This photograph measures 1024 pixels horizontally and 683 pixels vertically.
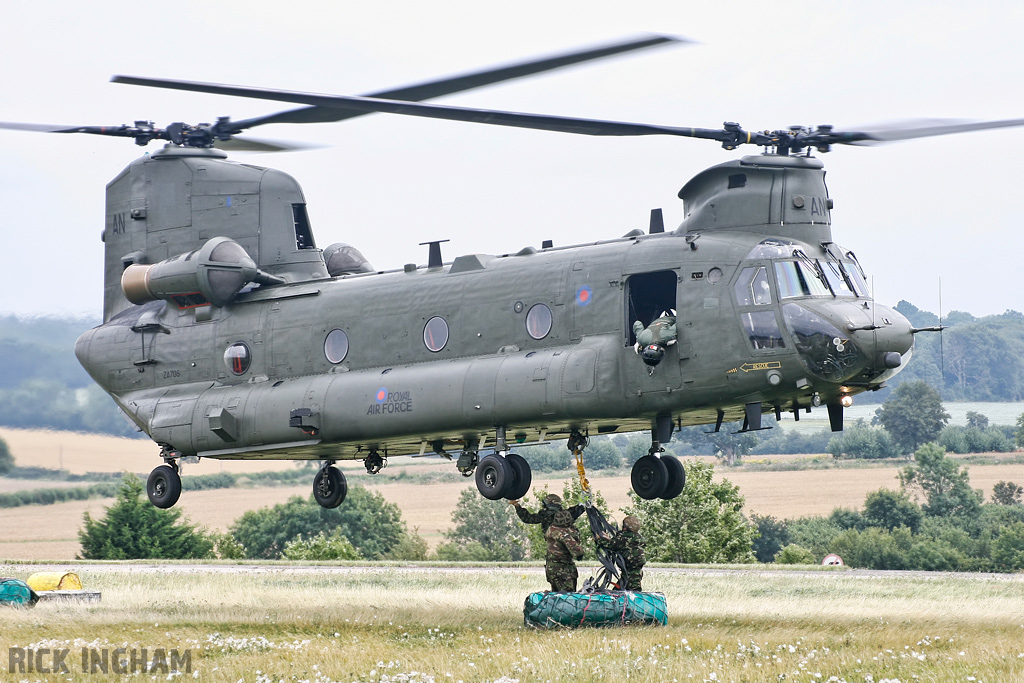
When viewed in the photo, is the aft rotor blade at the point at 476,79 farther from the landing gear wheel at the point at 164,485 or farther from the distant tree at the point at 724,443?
the distant tree at the point at 724,443

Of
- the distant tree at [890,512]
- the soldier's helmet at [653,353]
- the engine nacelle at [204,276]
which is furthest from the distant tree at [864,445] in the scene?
the soldier's helmet at [653,353]

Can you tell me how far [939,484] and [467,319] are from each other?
230ft

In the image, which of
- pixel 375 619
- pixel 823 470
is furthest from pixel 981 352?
pixel 375 619

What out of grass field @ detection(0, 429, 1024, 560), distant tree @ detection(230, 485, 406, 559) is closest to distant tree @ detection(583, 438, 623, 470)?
grass field @ detection(0, 429, 1024, 560)

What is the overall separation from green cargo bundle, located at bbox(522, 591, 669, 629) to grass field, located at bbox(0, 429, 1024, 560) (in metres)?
19.3

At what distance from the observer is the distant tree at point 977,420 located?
10969 cm

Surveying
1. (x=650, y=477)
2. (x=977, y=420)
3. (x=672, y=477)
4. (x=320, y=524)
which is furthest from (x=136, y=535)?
(x=977, y=420)

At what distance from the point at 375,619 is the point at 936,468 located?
225 feet

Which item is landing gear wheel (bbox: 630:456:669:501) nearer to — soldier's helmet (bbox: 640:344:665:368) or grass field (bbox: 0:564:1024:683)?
grass field (bbox: 0:564:1024:683)

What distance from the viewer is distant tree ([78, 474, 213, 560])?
54844mm

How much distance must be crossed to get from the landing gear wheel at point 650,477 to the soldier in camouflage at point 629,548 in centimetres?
80

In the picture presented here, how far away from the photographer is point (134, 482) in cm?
5378

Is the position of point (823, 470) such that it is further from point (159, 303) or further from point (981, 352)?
point (159, 303)

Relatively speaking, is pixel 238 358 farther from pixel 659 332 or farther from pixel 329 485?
pixel 659 332
